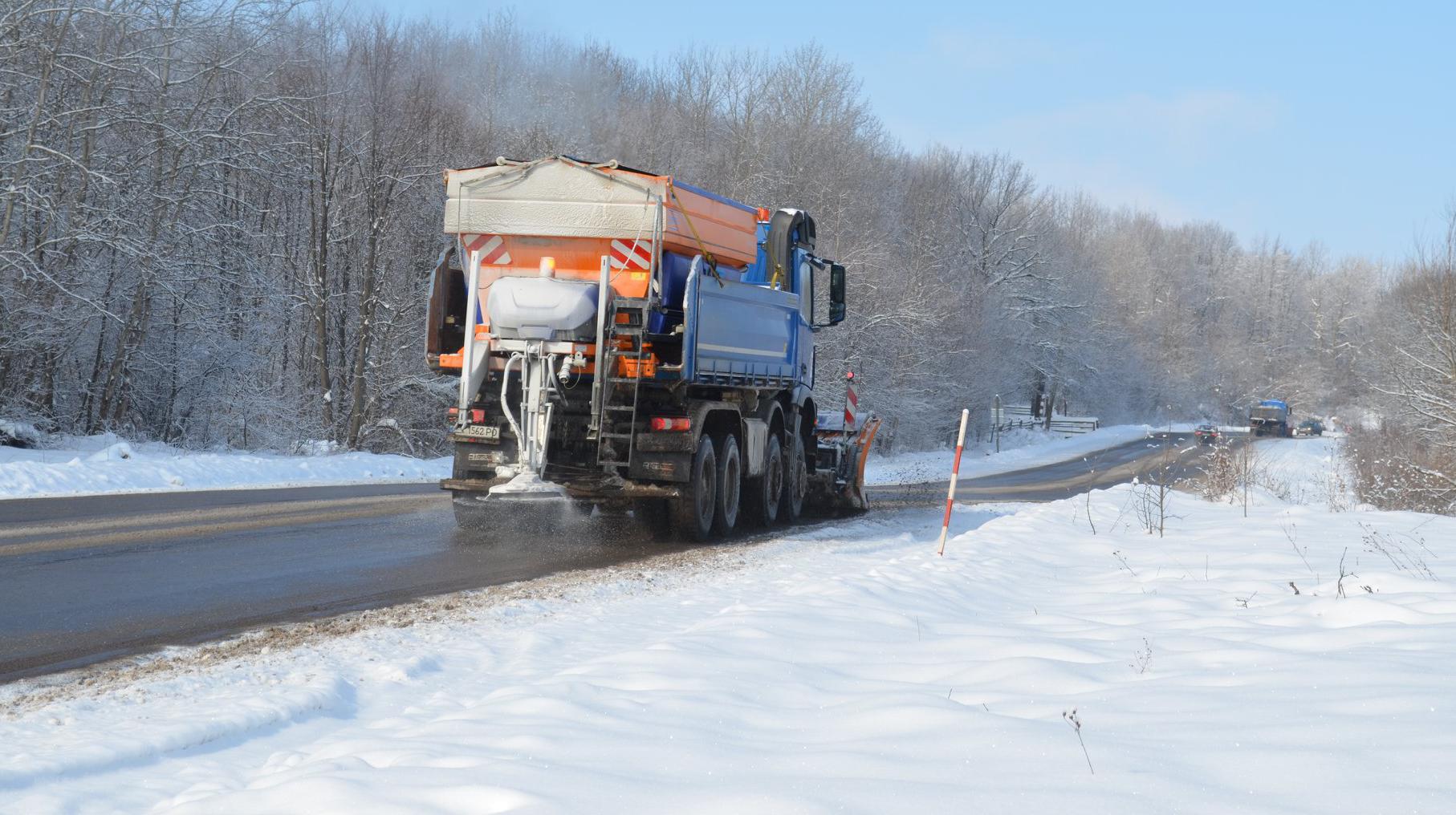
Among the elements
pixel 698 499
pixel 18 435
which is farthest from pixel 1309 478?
pixel 18 435

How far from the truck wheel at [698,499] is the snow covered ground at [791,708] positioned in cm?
321

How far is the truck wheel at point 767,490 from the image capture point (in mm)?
13914

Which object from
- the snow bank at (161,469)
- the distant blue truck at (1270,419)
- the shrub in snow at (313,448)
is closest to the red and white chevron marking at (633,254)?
the snow bank at (161,469)

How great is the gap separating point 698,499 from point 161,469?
7904mm

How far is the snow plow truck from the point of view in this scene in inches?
417

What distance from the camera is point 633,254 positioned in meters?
11.0

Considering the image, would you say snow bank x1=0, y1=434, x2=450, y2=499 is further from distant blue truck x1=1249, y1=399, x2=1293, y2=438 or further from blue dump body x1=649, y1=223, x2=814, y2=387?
distant blue truck x1=1249, y1=399, x2=1293, y2=438

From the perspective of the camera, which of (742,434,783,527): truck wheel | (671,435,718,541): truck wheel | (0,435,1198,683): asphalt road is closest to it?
(0,435,1198,683): asphalt road

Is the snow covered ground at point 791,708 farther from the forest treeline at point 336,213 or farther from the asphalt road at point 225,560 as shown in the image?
the forest treeline at point 336,213

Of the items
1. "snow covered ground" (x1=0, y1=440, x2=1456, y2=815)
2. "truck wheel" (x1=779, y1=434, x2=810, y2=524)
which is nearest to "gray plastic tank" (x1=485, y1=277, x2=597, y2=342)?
"snow covered ground" (x1=0, y1=440, x2=1456, y2=815)

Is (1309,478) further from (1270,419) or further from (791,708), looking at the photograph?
(1270,419)

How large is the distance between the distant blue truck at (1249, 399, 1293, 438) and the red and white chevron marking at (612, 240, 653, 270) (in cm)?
7318

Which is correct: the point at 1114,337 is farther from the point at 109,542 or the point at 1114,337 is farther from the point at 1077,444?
the point at 109,542

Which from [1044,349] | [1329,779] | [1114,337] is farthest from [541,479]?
[1114,337]
